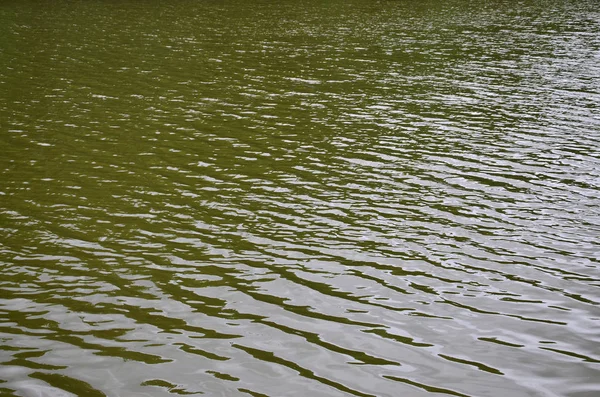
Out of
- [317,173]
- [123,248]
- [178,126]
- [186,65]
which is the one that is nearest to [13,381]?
[123,248]

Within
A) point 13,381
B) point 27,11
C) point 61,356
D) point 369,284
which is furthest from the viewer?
point 27,11

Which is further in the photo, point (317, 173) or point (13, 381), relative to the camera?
point (317, 173)

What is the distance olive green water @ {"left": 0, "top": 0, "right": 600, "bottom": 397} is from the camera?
10.7 m

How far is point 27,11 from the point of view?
181 feet

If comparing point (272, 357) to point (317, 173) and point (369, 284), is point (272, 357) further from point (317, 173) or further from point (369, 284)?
point (317, 173)

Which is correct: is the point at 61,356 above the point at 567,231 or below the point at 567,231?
below

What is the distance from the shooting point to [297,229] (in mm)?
16031

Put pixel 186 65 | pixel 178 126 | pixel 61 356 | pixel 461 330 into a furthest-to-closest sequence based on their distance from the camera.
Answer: pixel 186 65 < pixel 178 126 < pixel 461 330 < pixel 61 356

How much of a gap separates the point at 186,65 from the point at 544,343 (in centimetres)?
2772

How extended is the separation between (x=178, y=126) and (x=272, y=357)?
15.2 meters

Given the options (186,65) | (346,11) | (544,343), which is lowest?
(544,343)

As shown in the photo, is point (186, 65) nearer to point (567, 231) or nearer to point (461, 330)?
point (567, 231)

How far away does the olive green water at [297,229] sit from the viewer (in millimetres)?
10703

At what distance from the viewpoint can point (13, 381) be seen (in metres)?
10.0
